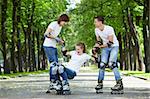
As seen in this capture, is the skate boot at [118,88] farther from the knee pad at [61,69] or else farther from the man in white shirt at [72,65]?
the knee pad at [61,69]

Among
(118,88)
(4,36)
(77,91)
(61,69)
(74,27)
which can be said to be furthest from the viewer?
(74,27)

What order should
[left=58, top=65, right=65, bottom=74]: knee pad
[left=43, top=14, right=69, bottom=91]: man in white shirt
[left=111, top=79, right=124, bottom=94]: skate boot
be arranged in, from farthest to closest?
[left=43, top=14, right=69, bottom=91]: man in white shirt → [left=111, top=79, right=124, bottom=94]: skate boot → [left=58, top=65, right=65, bottom=74]: knee pad

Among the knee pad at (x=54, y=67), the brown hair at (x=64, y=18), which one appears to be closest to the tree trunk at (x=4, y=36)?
the brown hair at (x=64, y=18)

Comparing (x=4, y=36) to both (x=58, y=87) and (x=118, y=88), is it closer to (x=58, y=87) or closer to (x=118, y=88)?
(x=58, y=87)

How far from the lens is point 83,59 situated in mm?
14234

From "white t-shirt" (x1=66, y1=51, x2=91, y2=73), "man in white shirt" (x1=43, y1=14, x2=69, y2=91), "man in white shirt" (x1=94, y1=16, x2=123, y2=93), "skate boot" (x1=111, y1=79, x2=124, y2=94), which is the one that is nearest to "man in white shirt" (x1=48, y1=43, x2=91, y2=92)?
"white t-shirt" (x1=66, y1=51, x2=91, y2=73)

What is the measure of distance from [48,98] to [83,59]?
77.9 inches

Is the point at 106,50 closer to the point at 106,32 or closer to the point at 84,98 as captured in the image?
the point at 106,32

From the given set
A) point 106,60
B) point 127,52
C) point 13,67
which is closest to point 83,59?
point 106,60

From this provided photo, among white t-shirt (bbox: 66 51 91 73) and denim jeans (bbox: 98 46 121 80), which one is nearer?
white t-shirt (bbox: 66 51 91 73)

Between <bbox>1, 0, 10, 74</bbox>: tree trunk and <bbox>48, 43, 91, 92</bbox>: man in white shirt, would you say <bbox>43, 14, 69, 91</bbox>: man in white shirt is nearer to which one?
<bbox>48, 43, 91, 92</bbox>: man in white shirt

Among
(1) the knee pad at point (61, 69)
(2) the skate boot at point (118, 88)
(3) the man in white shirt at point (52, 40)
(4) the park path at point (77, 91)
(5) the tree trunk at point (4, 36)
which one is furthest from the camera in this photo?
(5) the tree trunk at point (4, 36)

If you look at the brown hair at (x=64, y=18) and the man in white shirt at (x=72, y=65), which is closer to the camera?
Result: the man in white shirt at (x=72, y=65)

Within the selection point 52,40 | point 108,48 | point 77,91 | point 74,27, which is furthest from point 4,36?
point 74,27
